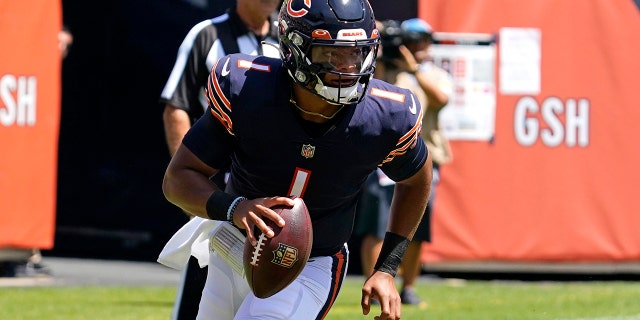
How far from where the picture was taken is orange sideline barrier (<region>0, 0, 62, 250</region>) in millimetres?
9500

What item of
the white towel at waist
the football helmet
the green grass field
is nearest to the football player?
the football helmet

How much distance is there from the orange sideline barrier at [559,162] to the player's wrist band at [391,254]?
6.11 m

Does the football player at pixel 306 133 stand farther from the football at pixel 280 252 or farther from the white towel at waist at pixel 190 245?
the white towel at waist at pixel 190 245

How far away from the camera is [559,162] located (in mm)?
10789

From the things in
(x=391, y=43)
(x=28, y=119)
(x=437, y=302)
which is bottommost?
(x=437, y=302)

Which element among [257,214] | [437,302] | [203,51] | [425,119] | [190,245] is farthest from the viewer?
[437,302]

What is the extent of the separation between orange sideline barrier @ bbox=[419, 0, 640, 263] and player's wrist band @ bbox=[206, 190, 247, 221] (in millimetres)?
6582

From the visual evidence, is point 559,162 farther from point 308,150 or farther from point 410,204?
point 308,150

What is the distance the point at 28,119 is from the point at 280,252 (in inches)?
241

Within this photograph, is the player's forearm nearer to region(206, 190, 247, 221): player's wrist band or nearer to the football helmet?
the football helmet

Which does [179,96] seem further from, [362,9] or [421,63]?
[421,63]

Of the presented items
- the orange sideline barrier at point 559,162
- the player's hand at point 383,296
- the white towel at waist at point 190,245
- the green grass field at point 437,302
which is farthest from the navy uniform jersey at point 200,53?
the orange sideline barrier at point 559,162

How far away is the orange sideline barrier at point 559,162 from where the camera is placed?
10594 mm

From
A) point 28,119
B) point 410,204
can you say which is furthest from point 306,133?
point 28,119
